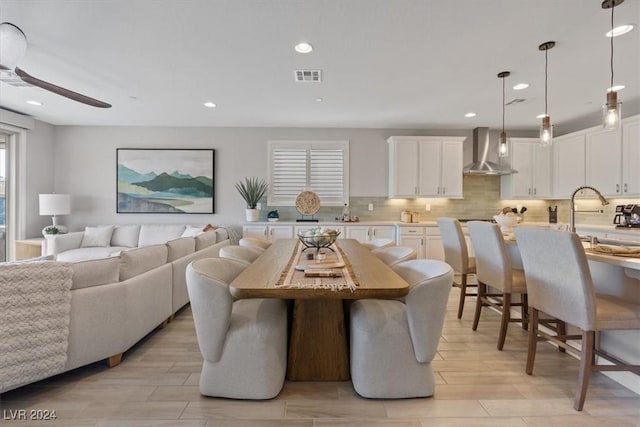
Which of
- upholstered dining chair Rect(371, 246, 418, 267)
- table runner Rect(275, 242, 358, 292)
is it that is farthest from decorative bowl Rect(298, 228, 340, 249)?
upholstered dining chair Rect(371, 246, 418, 267)

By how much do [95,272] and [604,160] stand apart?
635 centimetres

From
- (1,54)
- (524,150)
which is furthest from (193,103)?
(524,150)

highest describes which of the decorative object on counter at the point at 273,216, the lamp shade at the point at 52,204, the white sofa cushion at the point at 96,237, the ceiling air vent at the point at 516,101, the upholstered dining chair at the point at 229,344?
the ceiling air vent at the point at 516,101

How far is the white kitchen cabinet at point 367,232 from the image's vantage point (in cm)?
528

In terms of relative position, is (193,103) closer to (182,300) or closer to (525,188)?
(182,300)

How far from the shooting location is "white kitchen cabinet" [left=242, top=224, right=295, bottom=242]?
5.27m

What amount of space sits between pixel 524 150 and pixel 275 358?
577 cm

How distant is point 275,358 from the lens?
6.10 ft

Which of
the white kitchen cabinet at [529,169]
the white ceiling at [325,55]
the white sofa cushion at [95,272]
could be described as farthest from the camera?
the white kitchen cabinet at [529,169]

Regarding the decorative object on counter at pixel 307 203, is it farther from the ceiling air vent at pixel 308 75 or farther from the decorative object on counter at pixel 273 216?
the ceiling air vent at pixel 308 75

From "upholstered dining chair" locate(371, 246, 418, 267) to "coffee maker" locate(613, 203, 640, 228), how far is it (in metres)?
3.76

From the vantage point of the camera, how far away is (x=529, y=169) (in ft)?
18.3

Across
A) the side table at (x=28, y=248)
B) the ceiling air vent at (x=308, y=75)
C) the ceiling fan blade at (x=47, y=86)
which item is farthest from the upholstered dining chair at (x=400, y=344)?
the side table at (x=28, y=248)

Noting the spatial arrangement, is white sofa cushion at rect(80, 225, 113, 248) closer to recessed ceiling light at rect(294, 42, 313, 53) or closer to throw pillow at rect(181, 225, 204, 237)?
throw pillow at rect(181, 225, 204, 237)
